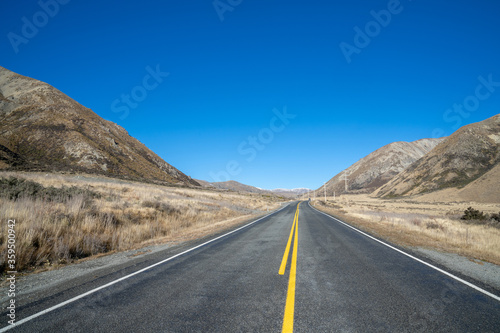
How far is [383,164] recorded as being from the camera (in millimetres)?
151500

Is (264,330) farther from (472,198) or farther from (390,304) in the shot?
(472,198)

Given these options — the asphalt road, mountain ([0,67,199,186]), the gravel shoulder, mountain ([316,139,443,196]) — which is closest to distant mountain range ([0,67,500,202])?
mountain ([0,67,199,186])

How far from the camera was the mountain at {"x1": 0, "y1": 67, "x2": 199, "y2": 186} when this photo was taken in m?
57.0

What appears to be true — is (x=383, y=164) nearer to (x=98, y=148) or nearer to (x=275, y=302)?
(x=98, y=148)

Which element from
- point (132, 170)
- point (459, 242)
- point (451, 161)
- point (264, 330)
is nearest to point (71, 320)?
point (264, 330)

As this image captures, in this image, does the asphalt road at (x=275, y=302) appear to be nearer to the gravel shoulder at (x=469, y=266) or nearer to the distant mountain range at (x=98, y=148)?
the gravel shoulder at (x=469, y=266)

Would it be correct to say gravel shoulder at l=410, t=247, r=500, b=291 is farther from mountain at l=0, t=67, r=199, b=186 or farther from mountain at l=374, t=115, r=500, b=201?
mountain at l=374, t=115, r=500, b=201

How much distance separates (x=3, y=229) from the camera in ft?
22.2

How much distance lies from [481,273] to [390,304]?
390 centimetres

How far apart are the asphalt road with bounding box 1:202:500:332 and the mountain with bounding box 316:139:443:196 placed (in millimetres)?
140976

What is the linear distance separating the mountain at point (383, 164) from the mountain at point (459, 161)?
159ft

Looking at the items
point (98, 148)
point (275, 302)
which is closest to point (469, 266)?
point (275, 302)

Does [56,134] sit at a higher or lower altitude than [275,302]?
higher

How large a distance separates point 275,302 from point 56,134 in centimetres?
8341
